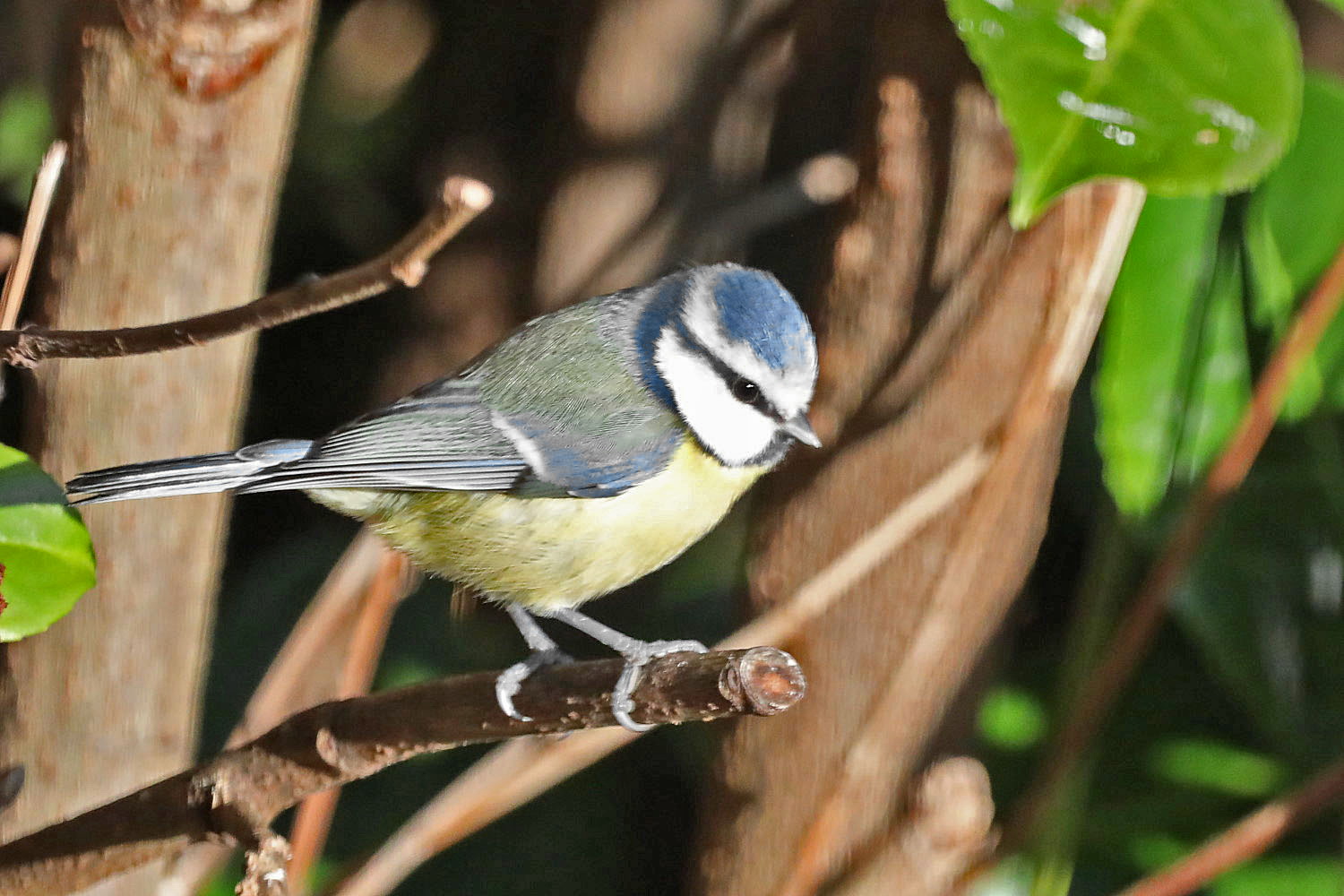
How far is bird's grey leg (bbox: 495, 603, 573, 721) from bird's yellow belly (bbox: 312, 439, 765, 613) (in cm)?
6

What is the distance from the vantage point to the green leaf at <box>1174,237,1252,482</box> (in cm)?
106

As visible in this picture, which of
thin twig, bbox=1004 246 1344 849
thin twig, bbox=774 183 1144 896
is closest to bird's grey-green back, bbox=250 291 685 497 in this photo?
thin twig, bbox=774 183 1144 896

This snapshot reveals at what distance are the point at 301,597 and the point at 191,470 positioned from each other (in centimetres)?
59

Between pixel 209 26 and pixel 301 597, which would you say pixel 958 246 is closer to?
pixel 209 26

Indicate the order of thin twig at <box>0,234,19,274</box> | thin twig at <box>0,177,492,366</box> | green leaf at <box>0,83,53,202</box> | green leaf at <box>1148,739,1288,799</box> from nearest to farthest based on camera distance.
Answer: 1. thin twig at <box>0,177,492,366</box>
2. thin twig at <box>0,234,19,274</box>
3. green leaf at <box>1148,739,1288,799</box>
4. green leaf at <box>0,83,53,202</box>

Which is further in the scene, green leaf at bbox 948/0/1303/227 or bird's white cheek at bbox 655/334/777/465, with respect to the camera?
bird's white cheek at bbox 655/334/777/465

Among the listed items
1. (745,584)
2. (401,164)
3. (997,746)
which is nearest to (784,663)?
(745,584)

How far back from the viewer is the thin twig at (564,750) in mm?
929

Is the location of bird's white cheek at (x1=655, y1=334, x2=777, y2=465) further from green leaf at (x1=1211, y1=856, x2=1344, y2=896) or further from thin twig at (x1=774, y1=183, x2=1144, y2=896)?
green leaf at (x1=1211, y1=856, x2=1344, y2=896)

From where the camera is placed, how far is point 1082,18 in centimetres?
73

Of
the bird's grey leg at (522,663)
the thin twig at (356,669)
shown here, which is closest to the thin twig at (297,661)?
the thin twig at (356,669)

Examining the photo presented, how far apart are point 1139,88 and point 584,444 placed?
499 mm

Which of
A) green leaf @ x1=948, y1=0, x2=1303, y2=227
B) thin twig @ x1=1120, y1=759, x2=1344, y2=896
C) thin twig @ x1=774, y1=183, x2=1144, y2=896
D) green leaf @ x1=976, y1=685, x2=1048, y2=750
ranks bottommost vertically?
green leaf @ x1=976, y1=685, x2=1048, y2=750

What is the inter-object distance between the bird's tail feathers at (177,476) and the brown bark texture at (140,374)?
0.16ft
